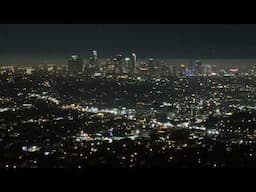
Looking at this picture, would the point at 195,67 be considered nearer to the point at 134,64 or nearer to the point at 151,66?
the point at 151,66

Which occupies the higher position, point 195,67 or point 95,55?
point 95,55

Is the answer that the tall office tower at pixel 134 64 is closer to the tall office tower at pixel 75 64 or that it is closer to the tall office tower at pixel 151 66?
the tall office tower at pixel 151 66

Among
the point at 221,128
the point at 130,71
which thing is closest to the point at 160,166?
the point at 221,128

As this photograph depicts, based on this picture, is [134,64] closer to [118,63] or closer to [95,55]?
[118,63]

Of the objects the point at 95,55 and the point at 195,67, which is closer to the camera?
the point at 95,55

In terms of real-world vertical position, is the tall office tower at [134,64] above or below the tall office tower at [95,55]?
below

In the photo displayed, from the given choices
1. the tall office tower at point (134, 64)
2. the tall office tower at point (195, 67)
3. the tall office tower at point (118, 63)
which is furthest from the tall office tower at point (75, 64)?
the tall office tower at point (195, 67)

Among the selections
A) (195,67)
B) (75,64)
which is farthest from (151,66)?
(75,64)

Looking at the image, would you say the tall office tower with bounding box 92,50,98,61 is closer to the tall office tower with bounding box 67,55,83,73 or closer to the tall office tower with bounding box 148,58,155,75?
the tall office tower with bounding box 67,55,83,73

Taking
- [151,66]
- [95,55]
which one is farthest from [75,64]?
[151,66]

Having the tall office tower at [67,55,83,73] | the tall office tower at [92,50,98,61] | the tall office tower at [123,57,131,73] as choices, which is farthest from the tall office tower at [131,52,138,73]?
the tall office tower at [67,55,83,73]
